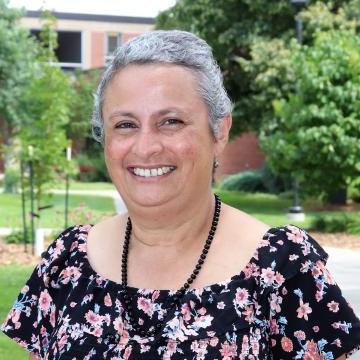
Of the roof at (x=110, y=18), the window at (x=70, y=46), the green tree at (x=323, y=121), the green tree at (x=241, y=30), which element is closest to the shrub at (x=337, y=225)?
the green tree at (x=323, y=121)

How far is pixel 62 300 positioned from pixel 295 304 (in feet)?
2.27

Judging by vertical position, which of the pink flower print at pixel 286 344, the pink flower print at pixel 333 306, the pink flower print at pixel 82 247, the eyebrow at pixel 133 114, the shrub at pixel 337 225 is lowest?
the shrub at pixel 337 225

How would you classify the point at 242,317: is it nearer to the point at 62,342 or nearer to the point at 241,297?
the point at 241,297

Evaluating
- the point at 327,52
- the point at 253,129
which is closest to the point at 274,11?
the point at 253,129

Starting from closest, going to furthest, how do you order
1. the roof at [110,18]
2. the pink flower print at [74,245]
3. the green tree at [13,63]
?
the pink flower print at [74,245] → the green tree at [13,63] → the roof at [110,18]

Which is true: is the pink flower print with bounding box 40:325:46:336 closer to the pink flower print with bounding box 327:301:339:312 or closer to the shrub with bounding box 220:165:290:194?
the pink flower print with bounding box 327:301:339:312

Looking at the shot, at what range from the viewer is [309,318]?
2244 millimetres

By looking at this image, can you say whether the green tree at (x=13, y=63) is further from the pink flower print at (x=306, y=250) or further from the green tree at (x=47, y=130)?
the pink flower print at (x=306, y=250)

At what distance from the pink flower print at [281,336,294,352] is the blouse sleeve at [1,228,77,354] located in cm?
69

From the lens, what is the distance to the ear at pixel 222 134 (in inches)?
91.9

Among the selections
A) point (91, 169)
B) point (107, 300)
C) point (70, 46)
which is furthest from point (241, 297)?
point (70, 46)

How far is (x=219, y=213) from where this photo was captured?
7.88 feet

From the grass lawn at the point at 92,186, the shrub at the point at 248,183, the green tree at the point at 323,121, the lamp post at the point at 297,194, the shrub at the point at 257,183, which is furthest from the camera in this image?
the grass lawn at the point at 92,186

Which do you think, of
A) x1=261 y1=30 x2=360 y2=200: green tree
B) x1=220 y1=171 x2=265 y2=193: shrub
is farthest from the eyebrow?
x1=220 y1=171 x2=265 y2=193: shrub
